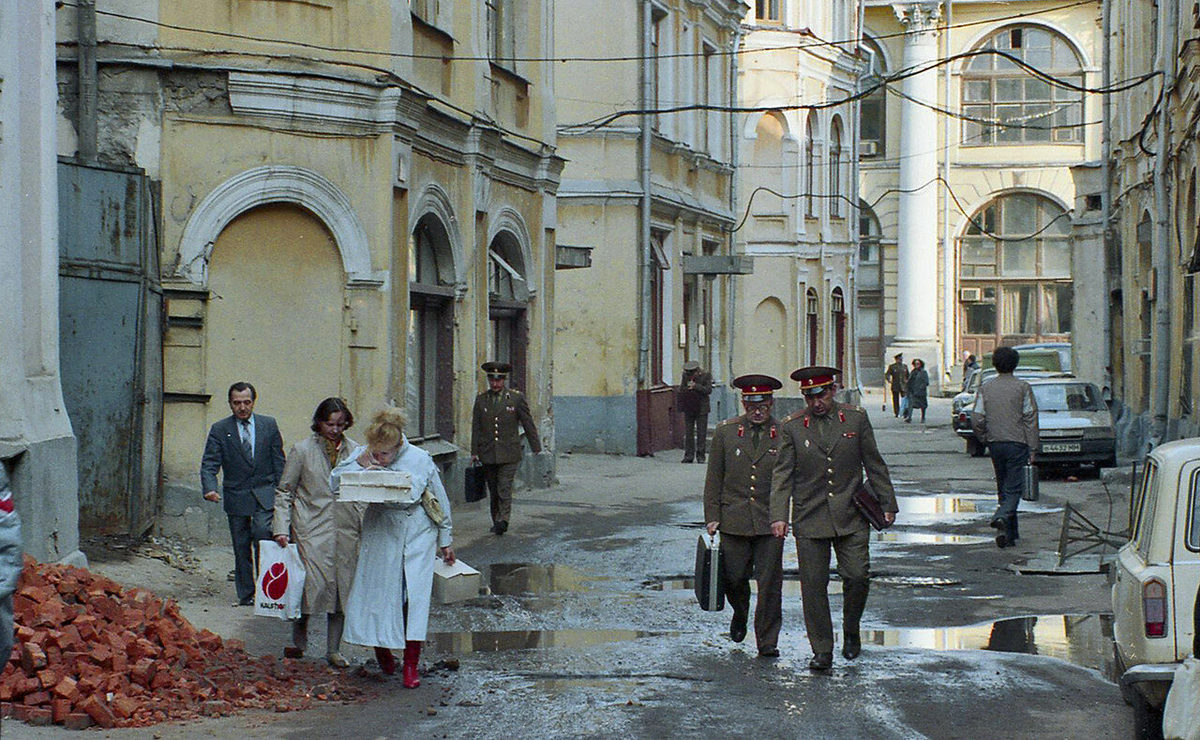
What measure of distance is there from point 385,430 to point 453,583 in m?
0.95

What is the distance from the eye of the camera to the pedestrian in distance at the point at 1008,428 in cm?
1578

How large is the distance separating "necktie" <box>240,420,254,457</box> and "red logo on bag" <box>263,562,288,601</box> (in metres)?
2.95

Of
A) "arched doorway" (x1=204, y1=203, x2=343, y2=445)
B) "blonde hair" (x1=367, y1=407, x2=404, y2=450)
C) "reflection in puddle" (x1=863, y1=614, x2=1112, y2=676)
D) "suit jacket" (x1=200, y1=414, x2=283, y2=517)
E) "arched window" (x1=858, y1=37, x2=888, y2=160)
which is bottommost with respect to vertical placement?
"reflection in puddle" (x1=863, y1=614, x2=1112, y2=676)

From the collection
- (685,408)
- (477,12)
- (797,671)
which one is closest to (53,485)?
(797,671)

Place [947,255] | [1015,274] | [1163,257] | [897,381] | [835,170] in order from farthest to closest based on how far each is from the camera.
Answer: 1. [1015,274]
2. [947,255]
3. [897,381]
4. [835,170]
5. [1163,257]

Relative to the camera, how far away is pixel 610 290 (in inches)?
1119

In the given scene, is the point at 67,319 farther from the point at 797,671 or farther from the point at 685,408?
the point at 685,408

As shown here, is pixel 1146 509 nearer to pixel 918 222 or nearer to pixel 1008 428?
pixel 1008 428

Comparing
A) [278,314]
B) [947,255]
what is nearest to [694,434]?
[278,314]

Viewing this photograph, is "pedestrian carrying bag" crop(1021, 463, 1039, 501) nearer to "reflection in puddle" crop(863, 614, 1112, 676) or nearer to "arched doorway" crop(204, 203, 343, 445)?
"reflection in puddle" crop(863, 614, 1112, 676)

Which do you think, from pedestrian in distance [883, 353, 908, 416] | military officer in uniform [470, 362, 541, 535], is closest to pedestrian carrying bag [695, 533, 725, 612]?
military officer in uniform [470, 362, 541, 535]

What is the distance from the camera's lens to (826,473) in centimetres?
1018

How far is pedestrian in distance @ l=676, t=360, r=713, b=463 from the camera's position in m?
27.9

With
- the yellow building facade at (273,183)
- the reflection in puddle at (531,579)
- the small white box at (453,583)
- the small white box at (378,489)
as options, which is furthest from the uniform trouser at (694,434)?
the small white box at (378,489)
